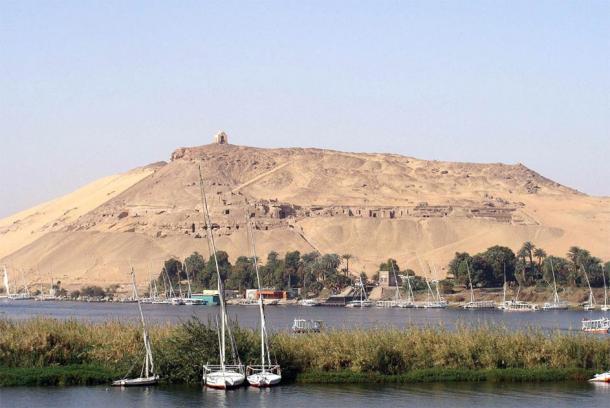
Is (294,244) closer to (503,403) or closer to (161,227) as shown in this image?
(161,227)

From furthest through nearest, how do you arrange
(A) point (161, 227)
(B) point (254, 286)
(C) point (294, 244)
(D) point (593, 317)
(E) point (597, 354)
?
(A) point (161, 227) < (C) point (294, 244) < (B) point (254, 286) < (D) point (593, 317) < (E) point (597, 354)

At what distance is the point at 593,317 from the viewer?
60.2 meters

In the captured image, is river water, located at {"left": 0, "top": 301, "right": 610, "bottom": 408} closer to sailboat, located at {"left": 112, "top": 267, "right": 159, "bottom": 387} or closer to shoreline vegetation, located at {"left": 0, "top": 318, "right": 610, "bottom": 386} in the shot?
sailboat, located at {"left": 112, "top": 267, "right": 159, "bottom": 387}

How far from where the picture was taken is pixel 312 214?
379ft

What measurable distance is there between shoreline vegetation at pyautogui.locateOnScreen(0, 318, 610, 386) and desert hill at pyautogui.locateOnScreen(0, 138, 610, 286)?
63858 millimetres

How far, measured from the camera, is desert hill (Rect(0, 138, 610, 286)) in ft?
349

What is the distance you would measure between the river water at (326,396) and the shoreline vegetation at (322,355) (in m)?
0.65

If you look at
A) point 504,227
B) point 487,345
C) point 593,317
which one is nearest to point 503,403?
point 487,345

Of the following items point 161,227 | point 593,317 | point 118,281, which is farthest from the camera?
point 161,227

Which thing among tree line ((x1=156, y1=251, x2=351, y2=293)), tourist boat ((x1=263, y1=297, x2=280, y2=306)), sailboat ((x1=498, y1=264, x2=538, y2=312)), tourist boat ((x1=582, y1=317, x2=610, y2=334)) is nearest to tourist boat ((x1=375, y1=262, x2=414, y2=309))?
tree line ((x1=156, y1=251, x2=351, y2=293))

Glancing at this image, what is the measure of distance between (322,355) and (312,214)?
85.8 m

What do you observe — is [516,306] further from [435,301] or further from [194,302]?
[194,302]

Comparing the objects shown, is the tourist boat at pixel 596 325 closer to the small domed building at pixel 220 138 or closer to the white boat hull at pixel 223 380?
the white boat hull at pixel 223 380

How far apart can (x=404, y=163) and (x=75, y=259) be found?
4351 centimetres
